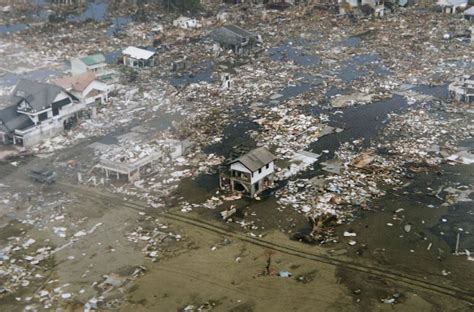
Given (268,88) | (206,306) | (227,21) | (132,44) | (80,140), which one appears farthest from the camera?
(227,21)

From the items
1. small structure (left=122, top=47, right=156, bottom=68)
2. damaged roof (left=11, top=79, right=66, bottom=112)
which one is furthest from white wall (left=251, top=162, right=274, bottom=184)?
small structure (left=122, top=47, right=156, bottom=68)

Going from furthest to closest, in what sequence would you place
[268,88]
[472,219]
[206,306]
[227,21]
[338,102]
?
[227,21], [268,88], [338,102], [472,219], [206,306]

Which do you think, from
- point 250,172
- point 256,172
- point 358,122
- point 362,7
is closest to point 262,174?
point 256,172

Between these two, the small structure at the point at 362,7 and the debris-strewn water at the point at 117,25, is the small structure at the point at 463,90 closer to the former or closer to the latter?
the small structure at the point at 362,7

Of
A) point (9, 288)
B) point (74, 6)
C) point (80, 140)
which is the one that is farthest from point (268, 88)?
point (74, 6)

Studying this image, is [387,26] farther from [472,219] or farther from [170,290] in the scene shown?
[170,290]
